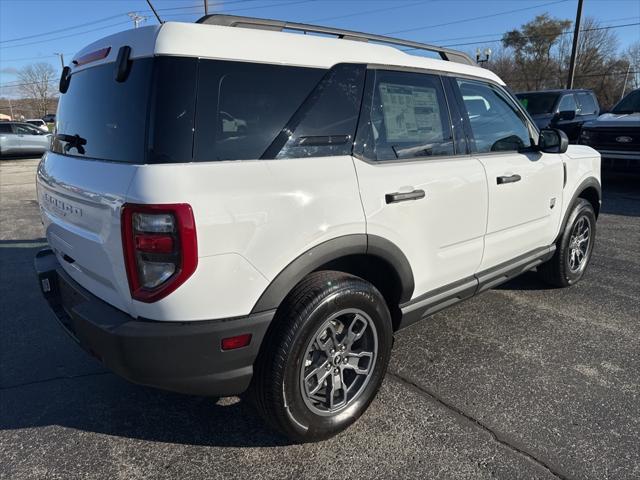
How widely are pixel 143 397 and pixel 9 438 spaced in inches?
26.8

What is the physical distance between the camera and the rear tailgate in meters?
1.98

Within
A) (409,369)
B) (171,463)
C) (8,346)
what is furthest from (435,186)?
(8,346)

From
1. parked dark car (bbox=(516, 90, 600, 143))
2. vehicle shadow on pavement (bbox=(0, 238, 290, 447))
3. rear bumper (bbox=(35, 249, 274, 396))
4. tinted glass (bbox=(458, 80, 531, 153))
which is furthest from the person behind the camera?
parked dark car (bbox=(516, 90, 600, 143))

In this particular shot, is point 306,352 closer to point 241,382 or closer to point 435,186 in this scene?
point 241,382

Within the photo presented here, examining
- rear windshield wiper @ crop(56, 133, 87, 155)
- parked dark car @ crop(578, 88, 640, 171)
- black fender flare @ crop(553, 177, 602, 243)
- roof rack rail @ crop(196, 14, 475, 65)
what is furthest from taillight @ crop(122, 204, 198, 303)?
parked dark car @ crop(578, 88, 640, 171)

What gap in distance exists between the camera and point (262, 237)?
6.68 feet

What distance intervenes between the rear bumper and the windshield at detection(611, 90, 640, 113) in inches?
419

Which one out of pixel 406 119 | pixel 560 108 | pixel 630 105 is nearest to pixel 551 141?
pixel 406 119

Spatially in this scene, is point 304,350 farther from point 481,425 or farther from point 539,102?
point 539,102

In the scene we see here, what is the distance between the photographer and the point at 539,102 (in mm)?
11336

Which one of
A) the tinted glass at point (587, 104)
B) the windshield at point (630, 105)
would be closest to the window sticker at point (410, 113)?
the windshield at point (630, 105)

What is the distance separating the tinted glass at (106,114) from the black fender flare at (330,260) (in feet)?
2.50

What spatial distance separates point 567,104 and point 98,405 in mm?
11824

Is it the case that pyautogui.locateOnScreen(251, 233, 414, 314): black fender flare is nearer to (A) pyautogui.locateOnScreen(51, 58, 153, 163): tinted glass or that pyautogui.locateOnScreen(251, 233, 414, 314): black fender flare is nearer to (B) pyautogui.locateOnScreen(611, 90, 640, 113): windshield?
(A) pyautogui.locateOnScreen(51, 58, 153, 163): tinted glass
